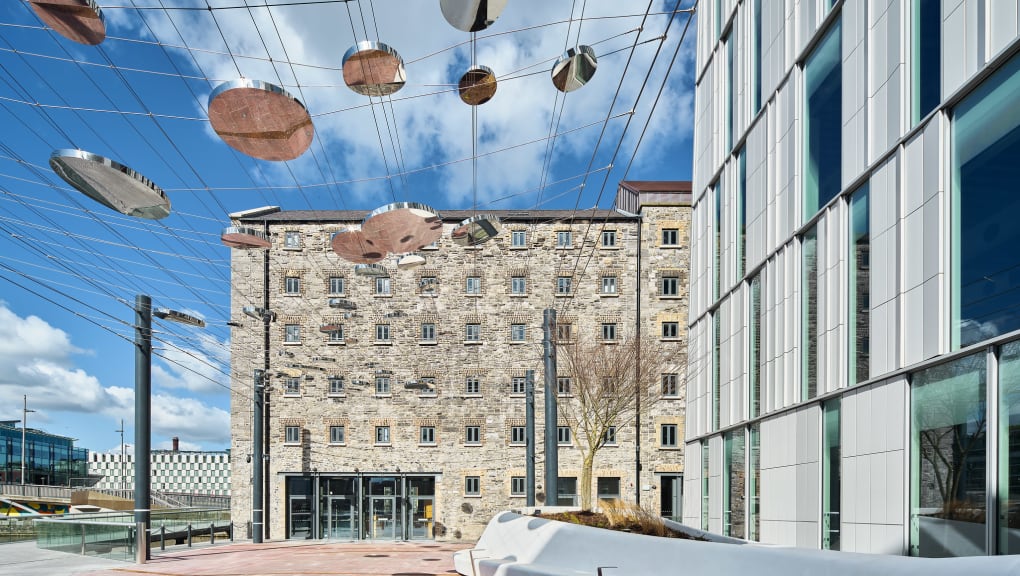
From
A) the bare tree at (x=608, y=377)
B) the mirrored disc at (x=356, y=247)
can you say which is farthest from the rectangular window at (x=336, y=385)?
the mirrored disc at (x=356, y=247)

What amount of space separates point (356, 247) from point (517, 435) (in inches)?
1106

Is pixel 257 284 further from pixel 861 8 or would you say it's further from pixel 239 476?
pixel 861 8

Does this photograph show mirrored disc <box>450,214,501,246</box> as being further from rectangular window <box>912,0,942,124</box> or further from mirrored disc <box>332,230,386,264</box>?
rectangular window <box>912,0,942,124</box>

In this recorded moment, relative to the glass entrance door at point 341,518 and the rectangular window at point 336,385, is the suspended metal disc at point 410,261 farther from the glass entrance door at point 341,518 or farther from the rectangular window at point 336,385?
the glass entrance door at point 341,518

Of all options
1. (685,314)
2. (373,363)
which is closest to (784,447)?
(685,314)

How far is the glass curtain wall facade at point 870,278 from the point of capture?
9.46m

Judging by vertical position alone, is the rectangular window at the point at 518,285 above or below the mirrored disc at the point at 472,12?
below

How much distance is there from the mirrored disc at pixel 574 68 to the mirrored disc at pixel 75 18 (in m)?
5.24

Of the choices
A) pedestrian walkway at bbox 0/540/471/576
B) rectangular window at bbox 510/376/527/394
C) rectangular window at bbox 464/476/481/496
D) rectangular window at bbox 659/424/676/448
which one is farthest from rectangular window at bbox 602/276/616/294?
pedestrian walkway at bbox 0/540/471/576

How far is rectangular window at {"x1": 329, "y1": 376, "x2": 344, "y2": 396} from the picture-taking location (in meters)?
42.7

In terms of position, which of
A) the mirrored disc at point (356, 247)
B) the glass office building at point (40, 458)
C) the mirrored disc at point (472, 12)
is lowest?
the glass office building at point (40, 458)

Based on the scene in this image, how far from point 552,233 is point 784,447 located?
93.8 ft

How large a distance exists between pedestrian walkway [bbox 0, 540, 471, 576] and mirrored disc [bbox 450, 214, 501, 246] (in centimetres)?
742

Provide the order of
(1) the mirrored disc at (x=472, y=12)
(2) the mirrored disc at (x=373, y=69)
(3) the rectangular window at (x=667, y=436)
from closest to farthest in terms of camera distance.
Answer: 1. (1) the mirrored disc at (x=472, y=12)
2. (2) the mirrored disc at (x=373, y=69)
3. (3) the rectangular window at (x=667, y=436)
